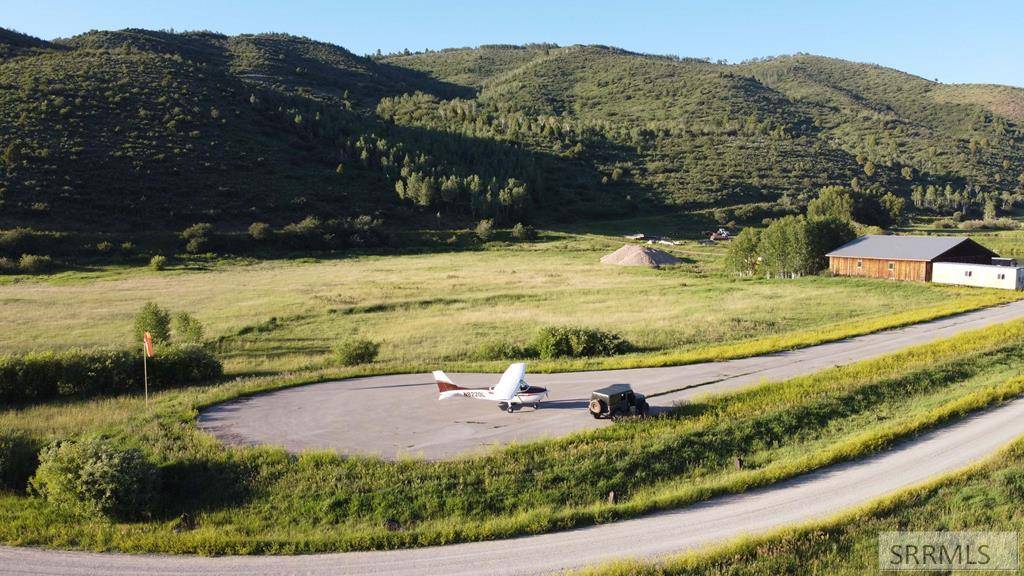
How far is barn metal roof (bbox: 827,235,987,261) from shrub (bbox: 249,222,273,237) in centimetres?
6423

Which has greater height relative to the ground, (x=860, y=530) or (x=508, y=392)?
(x=508, y=392)

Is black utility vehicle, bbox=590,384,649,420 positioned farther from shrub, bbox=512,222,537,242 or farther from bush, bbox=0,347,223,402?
shrub, bbox=512,222,537,242

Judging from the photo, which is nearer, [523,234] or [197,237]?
[197,237]

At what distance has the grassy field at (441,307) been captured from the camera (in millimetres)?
33500

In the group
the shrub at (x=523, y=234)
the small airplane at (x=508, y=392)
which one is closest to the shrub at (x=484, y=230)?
the shrub at (x=523, y=234)

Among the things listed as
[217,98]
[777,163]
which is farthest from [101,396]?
[777,163]

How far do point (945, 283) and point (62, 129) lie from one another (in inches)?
4247

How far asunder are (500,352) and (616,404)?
12139 mm

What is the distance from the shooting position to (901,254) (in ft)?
181

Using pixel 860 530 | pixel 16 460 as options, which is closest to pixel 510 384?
pixel 860 530

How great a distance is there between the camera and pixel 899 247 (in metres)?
56.4

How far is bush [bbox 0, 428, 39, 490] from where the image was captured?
15990mm

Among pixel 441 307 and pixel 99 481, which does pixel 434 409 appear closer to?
pixel 99 481

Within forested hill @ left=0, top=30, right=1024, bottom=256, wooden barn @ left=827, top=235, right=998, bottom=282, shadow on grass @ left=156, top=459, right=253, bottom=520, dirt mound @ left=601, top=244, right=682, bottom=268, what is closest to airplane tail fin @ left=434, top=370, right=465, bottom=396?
shadow on grass @ left=156, top=459, right=253, bottom=520
